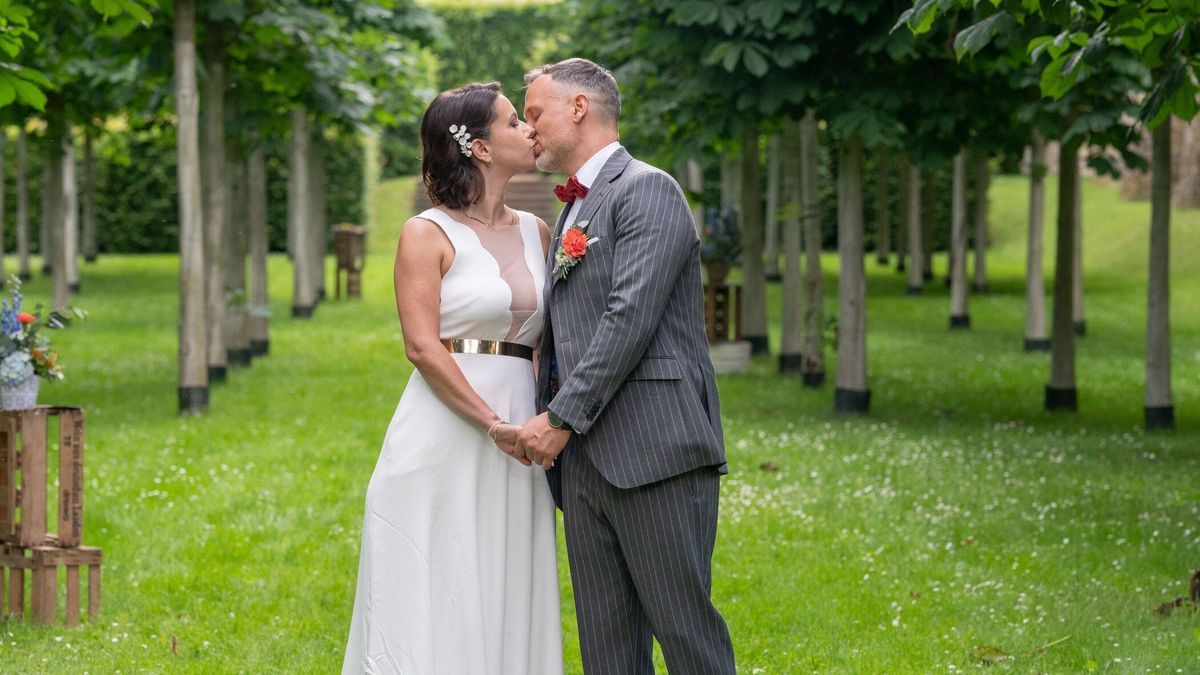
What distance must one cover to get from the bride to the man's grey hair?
0.23m

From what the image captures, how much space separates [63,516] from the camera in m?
6.24

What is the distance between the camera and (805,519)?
8.30 meters

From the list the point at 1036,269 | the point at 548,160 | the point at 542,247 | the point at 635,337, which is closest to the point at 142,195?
the point at 1036,269

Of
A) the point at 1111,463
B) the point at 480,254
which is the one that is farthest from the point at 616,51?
the point at 480,254

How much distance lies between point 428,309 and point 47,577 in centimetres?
293

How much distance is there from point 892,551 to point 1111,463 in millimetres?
3198

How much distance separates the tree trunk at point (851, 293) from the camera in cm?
1227

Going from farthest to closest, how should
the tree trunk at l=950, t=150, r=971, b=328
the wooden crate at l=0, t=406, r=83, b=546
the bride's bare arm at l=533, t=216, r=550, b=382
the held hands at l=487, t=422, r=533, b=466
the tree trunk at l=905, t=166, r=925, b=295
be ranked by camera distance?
1. the tree trunk at l=905, t=166, r=925, b=295
2. the tree trunk at l=950, t=150, r=971, b=328
3. the wooden crate at l=0, t=406, r=83, b=546
4. the bride's bare arm at l=533, t=216, r=550, b=382
5. the held hands at l=487, t=422, r=533, b=466

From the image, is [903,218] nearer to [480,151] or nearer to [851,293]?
[851,293]

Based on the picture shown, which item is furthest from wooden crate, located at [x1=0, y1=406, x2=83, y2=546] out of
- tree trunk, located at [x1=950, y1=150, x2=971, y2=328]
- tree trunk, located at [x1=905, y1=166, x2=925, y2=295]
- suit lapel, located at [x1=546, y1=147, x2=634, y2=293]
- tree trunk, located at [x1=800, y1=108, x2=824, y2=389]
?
tree trunk, located at [x1=905, y1=166, x2=925, y2=295]

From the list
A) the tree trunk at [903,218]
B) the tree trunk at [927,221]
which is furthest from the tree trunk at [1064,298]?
the tree trunk at [927,221]

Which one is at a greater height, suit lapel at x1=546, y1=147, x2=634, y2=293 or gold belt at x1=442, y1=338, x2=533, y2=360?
suit lapel at x1=546, y1=147, x2=634, y2=293

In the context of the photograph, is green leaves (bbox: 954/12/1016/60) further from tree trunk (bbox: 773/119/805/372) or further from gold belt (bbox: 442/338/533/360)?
tree trunk (bbox: 773/119/805/372)

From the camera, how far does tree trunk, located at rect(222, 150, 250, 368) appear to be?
15.5 meters
